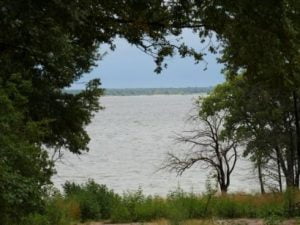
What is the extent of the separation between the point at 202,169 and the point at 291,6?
3424cm

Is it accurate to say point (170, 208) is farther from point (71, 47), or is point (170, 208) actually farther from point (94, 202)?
point (71, 47)

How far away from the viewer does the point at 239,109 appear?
100 feet

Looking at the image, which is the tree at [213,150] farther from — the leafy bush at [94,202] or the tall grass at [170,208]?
the tall grass at [170,208]

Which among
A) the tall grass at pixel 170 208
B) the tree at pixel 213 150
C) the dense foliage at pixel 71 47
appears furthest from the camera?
the tree at pixel 213 150

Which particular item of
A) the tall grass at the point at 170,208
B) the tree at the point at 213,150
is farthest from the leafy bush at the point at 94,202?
the tree at the point at 213,150

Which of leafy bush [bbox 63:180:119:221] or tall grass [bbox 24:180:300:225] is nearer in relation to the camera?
tall grass [bbox 24:180:300:225]

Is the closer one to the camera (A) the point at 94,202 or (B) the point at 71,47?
(B) the point at 71,47

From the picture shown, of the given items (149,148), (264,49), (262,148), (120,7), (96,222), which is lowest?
(96,222)

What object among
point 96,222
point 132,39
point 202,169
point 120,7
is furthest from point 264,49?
point 202,169

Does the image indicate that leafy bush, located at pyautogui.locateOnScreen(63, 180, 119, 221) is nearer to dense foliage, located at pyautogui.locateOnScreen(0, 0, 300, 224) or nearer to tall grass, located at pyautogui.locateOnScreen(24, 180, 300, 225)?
tall grass, located at pyautogui.locateOnScreen(24, 180, 300, 225)

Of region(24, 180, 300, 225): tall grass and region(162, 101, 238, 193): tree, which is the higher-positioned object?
region(162, 101, 238, 193): tree

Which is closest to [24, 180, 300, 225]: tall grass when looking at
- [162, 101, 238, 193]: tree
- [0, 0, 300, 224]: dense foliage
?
[0, 0, 300, 224]: dense foliage

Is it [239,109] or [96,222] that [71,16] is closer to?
[96,222]

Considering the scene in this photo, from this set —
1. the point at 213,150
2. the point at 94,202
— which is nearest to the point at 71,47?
the point at 94,202
